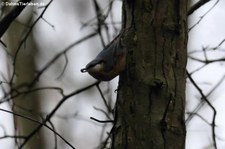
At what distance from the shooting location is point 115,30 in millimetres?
2703

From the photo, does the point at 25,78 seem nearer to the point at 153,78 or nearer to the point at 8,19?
the point at 8,19

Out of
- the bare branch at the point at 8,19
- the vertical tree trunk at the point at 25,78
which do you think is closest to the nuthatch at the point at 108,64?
the bare branch at the point at 8,19

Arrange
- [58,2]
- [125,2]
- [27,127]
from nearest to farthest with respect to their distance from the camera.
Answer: [125,2] → [27,127] → [58,2]

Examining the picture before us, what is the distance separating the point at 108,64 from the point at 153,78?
0.42 feet

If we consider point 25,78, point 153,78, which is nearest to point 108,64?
point 153,78

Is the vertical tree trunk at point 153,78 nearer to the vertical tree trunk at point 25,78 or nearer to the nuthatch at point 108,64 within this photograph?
the nuthatch at point 108,64

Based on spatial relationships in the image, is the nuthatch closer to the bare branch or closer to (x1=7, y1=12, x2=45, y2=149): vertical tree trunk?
the bare branch

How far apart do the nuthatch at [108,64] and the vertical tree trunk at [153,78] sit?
0.03 m

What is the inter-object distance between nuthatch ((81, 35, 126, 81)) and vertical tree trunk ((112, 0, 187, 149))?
34 mm

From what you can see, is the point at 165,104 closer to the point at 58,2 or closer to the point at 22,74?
the point at 22,74

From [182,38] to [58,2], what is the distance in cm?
384

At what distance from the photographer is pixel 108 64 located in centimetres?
146

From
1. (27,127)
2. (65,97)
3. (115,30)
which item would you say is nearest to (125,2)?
(65,97)

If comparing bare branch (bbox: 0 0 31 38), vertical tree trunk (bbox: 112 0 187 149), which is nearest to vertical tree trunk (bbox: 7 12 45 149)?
bare branch (bbox: 0 0 31 38)
